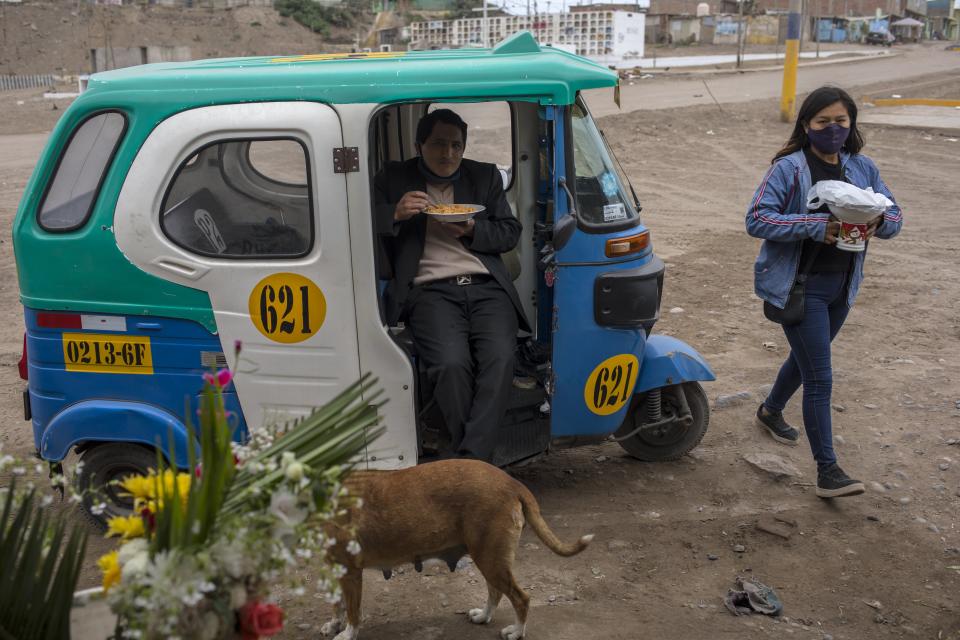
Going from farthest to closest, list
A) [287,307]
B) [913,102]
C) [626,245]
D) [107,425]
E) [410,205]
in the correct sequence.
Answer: [913,102]
[626,245]
[410,205]
[107,425]
[287,307]

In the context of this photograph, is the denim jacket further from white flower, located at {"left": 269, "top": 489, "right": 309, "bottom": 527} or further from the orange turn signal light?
white flower, located at {"left": 269, "top": 489, "right": 309, "bottom": 527}

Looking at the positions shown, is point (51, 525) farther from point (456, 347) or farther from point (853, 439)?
point (853, 439)

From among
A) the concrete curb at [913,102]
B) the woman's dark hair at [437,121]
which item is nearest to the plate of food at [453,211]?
the woman's dark hair at [437,121]

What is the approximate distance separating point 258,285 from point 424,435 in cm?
118

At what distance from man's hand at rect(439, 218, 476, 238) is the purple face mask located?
1.81m

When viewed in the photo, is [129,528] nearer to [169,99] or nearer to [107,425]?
[107,425]

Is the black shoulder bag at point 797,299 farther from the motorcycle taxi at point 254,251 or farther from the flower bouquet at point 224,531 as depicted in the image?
the flower bouquet at point 224,531

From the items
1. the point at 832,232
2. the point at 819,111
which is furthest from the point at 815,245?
the point at 819,111

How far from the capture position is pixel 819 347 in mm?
4902

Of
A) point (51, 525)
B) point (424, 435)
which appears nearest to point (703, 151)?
point (424, 435)

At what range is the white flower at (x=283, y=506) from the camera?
2.13 metres

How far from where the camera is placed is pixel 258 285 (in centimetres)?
438

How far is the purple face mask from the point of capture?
15.6ft

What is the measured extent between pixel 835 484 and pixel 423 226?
2.56 metres
